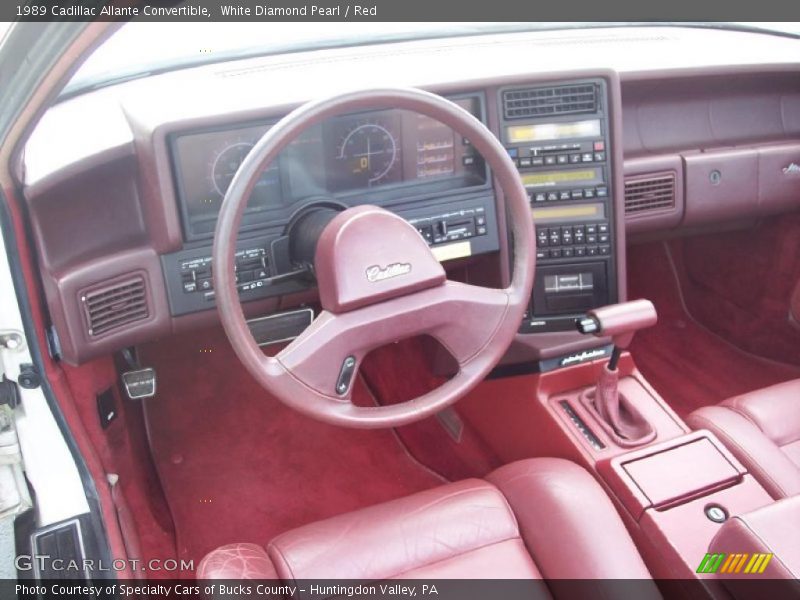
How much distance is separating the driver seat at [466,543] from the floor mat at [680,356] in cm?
112

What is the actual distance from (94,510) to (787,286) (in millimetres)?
2053

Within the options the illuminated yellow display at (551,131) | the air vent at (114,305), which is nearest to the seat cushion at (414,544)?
the air vent at (114,305)

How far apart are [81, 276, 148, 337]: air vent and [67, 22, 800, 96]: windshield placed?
19.6 inches

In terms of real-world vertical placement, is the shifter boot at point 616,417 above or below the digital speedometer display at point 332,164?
below

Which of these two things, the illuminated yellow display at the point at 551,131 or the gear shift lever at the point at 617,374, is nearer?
the gear shift lever at the point at 617,374

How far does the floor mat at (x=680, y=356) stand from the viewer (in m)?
2.43

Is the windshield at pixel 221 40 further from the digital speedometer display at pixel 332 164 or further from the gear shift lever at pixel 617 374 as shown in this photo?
the gear shift lever at pixel 617 374

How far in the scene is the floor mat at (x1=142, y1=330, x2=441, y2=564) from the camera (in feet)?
6.79

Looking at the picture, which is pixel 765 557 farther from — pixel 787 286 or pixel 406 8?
pixel 406 8

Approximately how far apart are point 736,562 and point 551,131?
0.99 metres

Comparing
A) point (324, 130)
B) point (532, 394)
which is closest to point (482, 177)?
point (324, 130)

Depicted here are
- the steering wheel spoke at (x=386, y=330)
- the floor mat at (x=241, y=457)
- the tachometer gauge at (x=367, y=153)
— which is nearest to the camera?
the steering wheel spoke at (x=386, y=330)

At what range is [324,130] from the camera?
1546mm

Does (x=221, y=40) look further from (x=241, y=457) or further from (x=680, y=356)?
(x=680, y=356)
